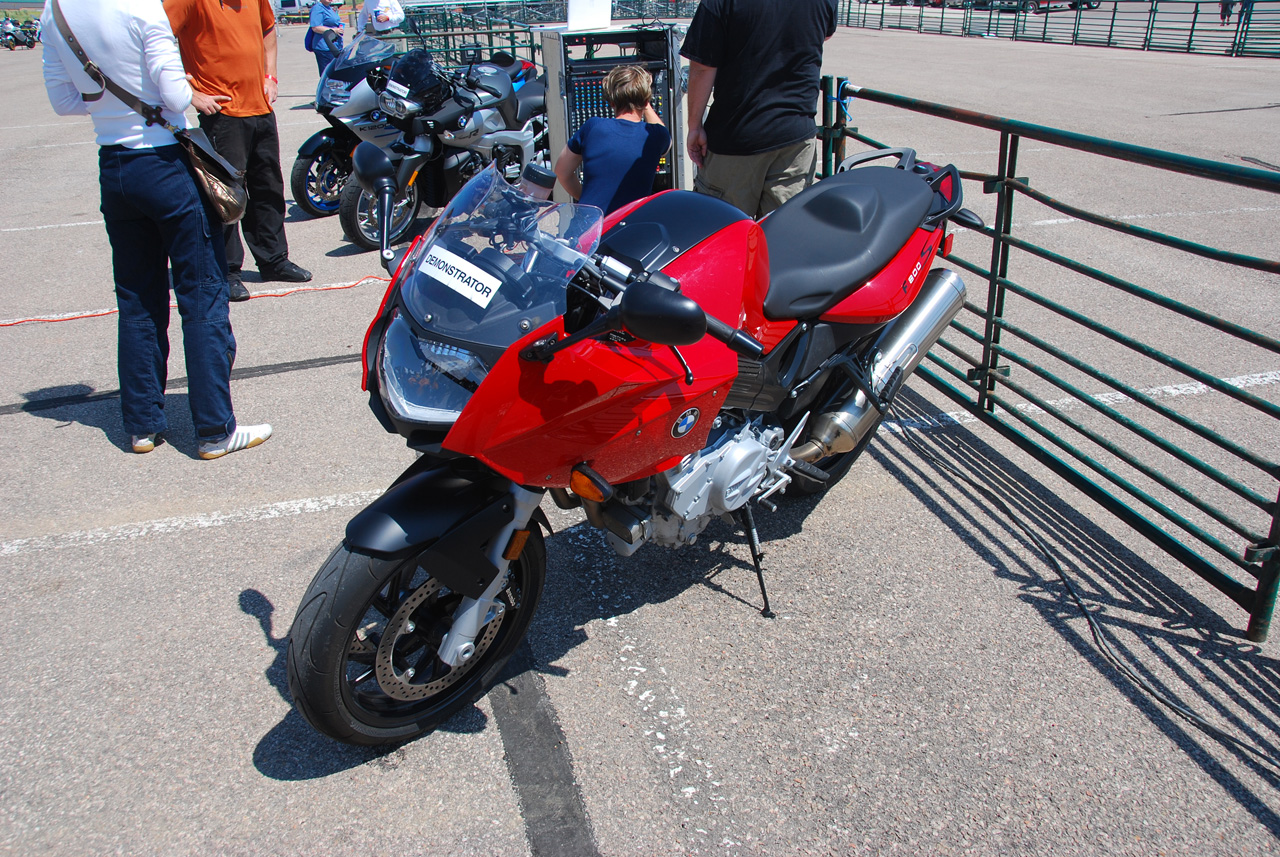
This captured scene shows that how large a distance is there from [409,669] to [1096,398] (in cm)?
344

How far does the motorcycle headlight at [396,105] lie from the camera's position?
272 inches

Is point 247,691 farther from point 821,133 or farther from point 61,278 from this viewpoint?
point 61,278

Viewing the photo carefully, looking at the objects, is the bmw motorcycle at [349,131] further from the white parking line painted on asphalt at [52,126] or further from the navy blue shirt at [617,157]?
the white parking line painted on asphalt at [52,126]

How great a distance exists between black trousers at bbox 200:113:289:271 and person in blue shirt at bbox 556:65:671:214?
2.53 m

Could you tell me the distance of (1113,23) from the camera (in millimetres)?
22125

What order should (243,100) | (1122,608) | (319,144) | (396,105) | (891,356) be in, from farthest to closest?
(319,144) < (396,105) < (243,100) < (891,356) < (1122,608)

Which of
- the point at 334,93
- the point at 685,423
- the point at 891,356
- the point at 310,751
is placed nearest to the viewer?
the point at 685,423

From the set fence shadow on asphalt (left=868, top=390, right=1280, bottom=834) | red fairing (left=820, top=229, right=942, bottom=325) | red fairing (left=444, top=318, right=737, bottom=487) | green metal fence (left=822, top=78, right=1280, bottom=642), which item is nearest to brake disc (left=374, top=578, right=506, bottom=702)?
red fairing (left=444, top=318, right=737, bottom=487)

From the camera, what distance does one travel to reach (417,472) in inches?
94.9

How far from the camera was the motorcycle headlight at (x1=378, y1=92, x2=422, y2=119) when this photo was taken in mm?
6919

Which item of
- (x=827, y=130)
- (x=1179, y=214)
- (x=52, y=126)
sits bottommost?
(x=1179, y=214)

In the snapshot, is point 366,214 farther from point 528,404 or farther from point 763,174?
point 528,404

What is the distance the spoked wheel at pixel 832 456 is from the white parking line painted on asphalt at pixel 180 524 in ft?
5.97

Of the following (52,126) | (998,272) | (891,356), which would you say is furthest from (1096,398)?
(52,126)
